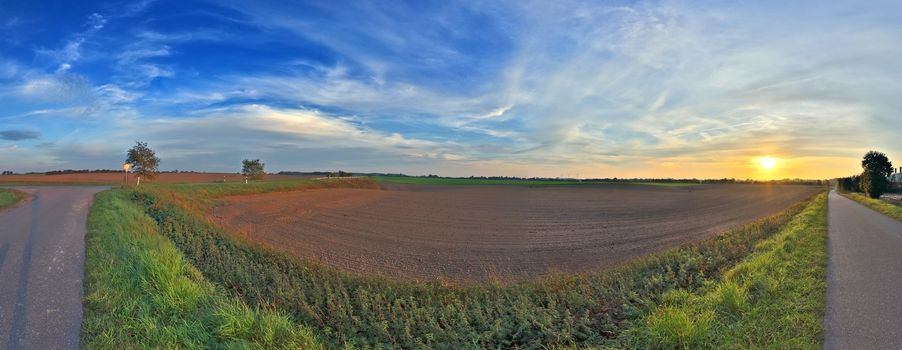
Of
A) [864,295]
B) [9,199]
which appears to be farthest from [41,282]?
[9,199]

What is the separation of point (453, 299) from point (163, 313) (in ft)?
17.3

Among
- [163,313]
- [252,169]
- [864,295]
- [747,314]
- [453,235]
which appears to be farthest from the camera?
[252,169]

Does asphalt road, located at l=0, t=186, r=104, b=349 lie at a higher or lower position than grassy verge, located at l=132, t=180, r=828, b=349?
higher

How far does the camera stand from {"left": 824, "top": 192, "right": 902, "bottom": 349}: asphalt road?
223 inches

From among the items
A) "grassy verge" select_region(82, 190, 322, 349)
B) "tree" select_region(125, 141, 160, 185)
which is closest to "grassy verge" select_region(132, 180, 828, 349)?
"grassy verge" select_region(82, 190, 322, 349)

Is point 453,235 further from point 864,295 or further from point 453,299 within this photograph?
point 864,295

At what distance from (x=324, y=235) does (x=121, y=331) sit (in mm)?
15448

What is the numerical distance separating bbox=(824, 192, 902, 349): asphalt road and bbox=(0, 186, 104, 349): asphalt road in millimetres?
10317

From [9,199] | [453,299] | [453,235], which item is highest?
[9,199]

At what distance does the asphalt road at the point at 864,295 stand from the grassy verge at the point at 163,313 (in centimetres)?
733

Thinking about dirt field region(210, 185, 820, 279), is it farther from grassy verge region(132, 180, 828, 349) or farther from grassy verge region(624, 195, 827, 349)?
grassy verge region(624, 195, 827, 349)

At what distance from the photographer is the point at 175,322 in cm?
650

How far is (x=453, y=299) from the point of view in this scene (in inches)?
365

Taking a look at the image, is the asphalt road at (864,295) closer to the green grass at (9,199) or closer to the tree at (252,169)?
the green grass at (9,199)
